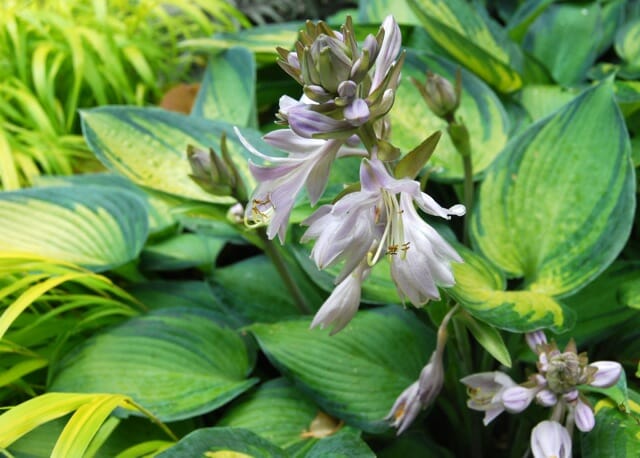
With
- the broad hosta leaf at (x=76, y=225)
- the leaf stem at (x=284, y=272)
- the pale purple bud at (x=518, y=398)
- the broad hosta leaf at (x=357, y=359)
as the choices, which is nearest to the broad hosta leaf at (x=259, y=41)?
the broad hosta leaf at (x=76, y=225)

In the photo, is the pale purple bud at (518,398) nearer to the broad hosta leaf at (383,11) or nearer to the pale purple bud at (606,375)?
the pale purple bud at (606,375)

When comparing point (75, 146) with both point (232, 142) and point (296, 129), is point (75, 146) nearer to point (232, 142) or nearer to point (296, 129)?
point (232, 142)

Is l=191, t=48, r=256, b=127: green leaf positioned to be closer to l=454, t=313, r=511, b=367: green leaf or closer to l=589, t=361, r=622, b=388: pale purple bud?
l=454, t=313, r=511, b=367: green leaf

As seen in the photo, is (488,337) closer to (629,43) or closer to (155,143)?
(155,143)

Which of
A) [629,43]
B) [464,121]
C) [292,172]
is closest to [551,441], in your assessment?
[292,172]

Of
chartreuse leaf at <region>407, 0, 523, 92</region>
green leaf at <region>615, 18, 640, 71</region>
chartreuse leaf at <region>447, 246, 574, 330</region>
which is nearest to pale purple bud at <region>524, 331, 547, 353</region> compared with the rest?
chartreuse leaf at <region>447, 246, 574, 330</region>
